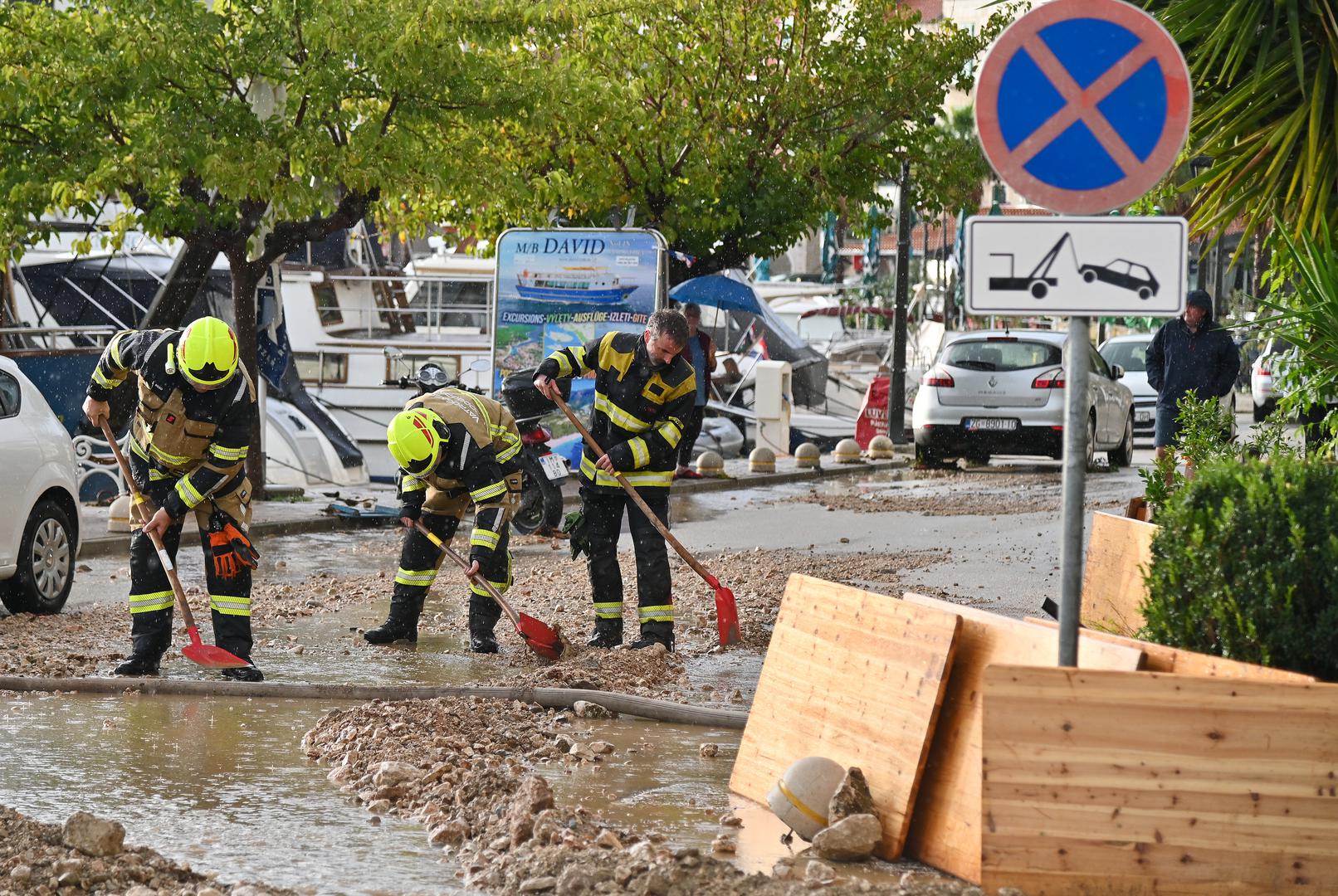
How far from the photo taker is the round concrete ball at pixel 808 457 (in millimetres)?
21308

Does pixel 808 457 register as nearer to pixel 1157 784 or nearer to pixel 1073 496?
pixel 1073 496

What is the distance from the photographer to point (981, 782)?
14.7 feet

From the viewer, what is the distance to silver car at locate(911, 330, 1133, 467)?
20.0 meters

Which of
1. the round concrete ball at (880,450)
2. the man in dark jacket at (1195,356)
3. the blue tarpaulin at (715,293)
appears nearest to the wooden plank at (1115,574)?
the man in dark jacket at (1195,356)

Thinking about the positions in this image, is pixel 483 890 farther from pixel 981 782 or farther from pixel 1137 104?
pixel 1137 104

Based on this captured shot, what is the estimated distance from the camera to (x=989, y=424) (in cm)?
2025

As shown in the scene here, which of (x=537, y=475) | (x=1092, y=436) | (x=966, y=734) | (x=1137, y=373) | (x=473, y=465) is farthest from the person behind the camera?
(x=1137, y=373)

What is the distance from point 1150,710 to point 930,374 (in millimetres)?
16284

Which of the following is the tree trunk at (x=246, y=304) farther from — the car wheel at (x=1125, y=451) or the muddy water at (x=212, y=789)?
the car wheel at (x=1125, y=451)

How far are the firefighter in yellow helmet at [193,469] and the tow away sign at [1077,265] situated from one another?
414cm

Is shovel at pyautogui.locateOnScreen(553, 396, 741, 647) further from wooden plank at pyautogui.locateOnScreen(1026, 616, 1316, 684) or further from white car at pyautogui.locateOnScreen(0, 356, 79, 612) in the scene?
wooden plank at pyautogui.locateOnScreen(1026, 616, 1316, 684)

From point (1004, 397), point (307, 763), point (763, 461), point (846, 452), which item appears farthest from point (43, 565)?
point (846, 452)

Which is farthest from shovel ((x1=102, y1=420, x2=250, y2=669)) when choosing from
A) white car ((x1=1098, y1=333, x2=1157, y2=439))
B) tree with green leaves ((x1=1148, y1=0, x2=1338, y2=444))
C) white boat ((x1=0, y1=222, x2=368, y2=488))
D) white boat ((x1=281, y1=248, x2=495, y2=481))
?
white car ((x1=1098, y1=333, x2=1157, y2=439))

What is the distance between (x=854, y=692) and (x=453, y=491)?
4384 millimetres
